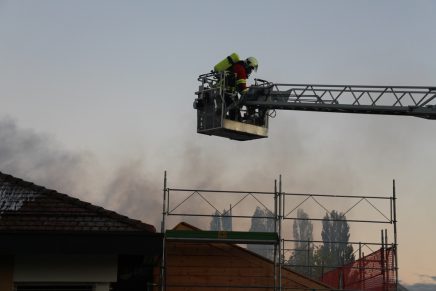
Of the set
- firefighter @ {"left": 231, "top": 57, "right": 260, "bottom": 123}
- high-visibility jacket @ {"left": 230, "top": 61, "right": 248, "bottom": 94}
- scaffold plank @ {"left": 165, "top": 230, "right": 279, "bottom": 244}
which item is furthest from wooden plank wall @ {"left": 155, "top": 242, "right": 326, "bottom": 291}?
high-visibility jacket @ {"left": 230, "top": 61, "right": 248, "bottom": 94}

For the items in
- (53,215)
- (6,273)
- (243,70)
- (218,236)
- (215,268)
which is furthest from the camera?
(243,70)

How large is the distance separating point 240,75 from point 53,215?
10.8 metres

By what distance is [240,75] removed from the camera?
24.9 m

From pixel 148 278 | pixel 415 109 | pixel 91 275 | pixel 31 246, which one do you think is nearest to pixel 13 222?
pixel 31 246

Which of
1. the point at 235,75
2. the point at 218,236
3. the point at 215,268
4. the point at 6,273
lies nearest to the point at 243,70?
the point at 235,75

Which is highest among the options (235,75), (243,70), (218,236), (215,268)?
(243,70)

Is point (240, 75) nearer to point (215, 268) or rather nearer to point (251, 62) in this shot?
point (251, 62)

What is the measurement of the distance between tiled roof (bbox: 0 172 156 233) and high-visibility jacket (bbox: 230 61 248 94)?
982cm

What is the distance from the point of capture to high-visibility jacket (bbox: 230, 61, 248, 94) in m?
24.8

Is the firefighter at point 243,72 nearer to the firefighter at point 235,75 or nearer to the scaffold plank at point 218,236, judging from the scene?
the firefighter at point 235,75

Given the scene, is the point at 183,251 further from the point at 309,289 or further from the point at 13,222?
the point at 13,222

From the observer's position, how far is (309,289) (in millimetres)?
20578

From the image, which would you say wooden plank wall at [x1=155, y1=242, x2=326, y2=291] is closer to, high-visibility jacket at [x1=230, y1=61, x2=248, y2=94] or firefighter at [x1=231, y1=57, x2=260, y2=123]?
firefighter at [x1=231, y1=57, x2=260, y2=123]

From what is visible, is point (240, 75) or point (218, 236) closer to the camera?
point (218, 236)
